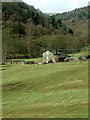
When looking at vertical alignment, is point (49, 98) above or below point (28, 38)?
below

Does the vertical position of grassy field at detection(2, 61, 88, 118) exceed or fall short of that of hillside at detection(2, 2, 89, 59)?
it falls short

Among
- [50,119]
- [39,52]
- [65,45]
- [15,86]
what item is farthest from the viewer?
[65,45]

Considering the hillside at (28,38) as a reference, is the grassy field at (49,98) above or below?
below

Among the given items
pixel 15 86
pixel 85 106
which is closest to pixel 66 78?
pixel 15 86

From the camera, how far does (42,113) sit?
41.1 feet

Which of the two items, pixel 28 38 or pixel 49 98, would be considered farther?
pixel 28 38

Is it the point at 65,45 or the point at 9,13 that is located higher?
the point at 9,13

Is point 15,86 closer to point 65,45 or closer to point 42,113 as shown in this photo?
point 42,113

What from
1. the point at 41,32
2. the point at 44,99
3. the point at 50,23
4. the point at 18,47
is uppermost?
the point at 50,23

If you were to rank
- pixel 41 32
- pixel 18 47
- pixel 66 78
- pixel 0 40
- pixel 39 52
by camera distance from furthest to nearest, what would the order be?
1. pixel 41 32
2. pixel 39 52
3. pixel 18 47
4. pixel 0 40
5. pixel 66 78

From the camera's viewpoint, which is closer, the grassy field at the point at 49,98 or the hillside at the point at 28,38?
the grassy field at the point at 49,98

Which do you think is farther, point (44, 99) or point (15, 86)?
point (15, 86)

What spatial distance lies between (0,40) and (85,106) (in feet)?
193

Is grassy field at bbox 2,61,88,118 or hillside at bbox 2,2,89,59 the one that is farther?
hillside at bbox 2,2,89,59
